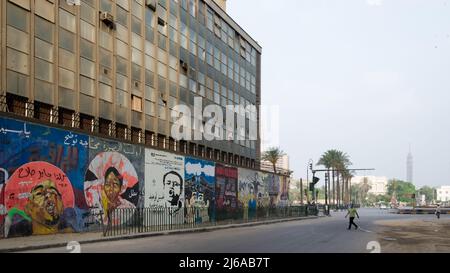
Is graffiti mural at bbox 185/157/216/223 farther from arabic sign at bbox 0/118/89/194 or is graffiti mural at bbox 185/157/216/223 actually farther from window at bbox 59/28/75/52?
window at bbox 59/28/75/52

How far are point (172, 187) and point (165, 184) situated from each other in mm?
1104

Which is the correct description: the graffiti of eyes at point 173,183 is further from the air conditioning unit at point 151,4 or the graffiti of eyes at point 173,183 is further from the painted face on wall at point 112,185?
the air conditioning unit at point 151,4

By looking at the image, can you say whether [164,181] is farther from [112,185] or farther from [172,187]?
[112,185]

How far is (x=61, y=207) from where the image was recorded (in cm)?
2567

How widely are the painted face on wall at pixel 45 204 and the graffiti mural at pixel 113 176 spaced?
234cm

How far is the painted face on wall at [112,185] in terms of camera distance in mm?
29594

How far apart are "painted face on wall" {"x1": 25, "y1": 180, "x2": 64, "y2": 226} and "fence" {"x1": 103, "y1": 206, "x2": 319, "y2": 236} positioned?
2406mm

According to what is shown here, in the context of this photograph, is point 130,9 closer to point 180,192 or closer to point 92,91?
point 92,91

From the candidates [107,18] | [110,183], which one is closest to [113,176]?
[110,183]

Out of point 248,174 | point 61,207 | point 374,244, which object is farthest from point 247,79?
point 374,244

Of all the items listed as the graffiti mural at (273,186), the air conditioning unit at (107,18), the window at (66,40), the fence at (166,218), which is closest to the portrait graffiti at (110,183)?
the fence at (166,218)

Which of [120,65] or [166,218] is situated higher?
[120,65]

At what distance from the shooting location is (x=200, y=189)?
137 ft

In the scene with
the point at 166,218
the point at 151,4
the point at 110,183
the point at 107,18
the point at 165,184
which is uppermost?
the point at 151,4
